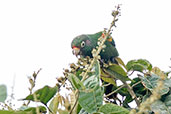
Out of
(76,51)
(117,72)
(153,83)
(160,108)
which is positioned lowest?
(160,108)

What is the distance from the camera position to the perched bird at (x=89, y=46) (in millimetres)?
2246

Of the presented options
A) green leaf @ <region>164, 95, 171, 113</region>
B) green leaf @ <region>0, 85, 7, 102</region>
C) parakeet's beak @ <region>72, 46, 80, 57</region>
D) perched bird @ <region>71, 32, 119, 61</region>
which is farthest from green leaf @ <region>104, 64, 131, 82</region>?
parakeet's beak @ <region>72, 46, 80, 57</region>

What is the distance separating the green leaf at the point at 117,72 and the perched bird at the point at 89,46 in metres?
0.93

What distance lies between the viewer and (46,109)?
814 millimetres

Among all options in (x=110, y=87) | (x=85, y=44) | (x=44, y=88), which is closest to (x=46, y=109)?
(x=44, y=88)

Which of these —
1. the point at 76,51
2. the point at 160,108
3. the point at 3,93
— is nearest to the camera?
the point at 3,93

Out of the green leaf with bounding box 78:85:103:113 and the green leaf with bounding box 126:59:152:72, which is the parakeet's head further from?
the green leaf with bounding box 78:85:103:113

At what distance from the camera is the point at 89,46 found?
248cm

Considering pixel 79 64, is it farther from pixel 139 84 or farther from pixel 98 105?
pixel 139 84

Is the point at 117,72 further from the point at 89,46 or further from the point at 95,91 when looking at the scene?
the point at 89,46

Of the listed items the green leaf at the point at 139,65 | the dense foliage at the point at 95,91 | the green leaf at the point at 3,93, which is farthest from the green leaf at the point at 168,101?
the green leaf at the point at 3,93

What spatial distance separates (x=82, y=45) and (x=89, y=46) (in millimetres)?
78

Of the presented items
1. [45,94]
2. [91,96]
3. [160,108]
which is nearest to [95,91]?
[91,96]

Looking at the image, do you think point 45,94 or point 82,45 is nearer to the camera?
point 45,94
